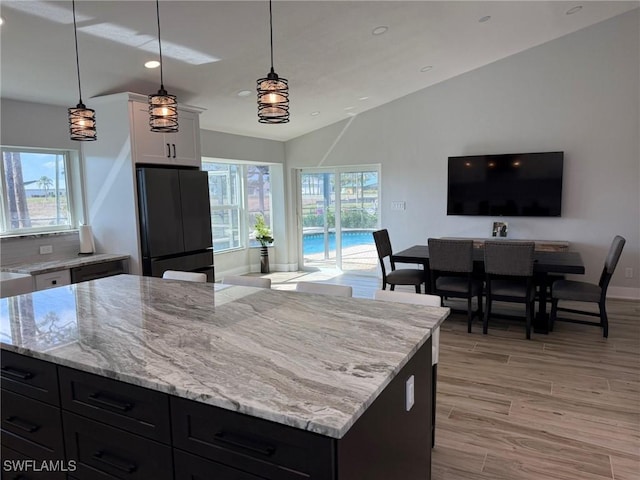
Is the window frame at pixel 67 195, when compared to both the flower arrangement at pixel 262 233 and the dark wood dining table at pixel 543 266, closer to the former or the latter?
the flower arrangement at pixel 262 233

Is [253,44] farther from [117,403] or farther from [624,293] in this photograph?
[624,293]

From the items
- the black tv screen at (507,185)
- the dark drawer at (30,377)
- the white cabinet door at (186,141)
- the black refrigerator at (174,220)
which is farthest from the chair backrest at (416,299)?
the black tv screen at (507,185)

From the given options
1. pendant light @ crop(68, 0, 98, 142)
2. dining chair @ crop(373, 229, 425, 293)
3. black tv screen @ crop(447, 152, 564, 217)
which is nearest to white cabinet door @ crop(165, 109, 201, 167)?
pendant light @ crop(68, 0, 98, 142)

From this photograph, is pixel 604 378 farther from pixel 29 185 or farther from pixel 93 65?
pixel 29 185

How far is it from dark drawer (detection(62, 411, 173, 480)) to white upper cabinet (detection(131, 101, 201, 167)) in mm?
3151

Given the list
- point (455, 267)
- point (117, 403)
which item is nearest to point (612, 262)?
point (455, 267)

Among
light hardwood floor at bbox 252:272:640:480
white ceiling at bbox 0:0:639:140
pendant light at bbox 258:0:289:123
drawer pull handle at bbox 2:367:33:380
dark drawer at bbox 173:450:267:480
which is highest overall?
white ceiling at bbox 0:0:639:140

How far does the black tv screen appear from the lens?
18.6 ft

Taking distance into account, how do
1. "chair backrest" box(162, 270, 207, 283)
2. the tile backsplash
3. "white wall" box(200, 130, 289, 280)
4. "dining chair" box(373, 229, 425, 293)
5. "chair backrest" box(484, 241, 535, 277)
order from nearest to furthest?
"chair backrest" box(162, 270, 207, 283) → the tile backsplash → "chair backrest" box(484, 241, 535, 277) → "dining chair" box(373, 229, 425, 293) → "white wall" box(200, 130, 289, 280)

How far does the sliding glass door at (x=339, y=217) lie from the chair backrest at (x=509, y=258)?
3.26 meters

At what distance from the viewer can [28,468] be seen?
5.91 ft

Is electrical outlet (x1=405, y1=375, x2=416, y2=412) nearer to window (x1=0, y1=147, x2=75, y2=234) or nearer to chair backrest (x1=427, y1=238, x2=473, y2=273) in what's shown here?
chair backrest (x1=427, y1=238, x2=473, y2=273)

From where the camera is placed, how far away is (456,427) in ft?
8.79

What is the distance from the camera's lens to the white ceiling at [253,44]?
3.06 metres
